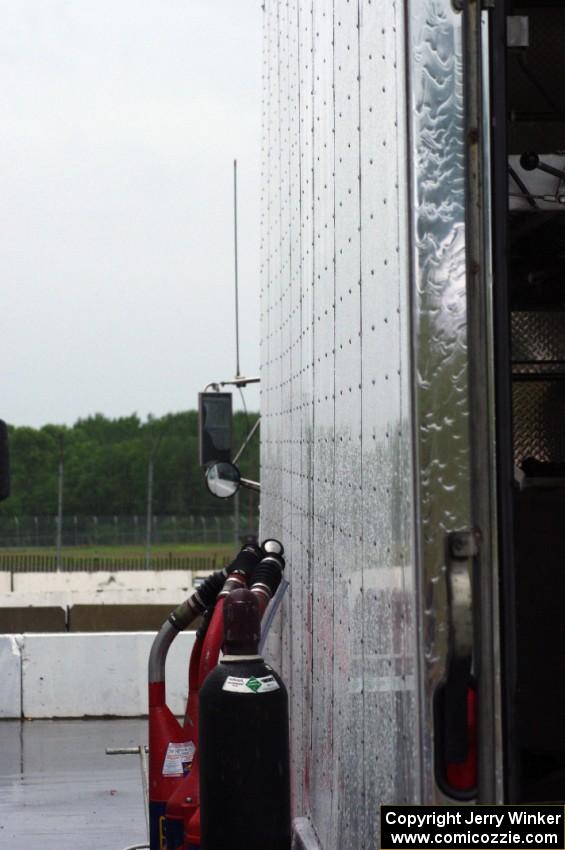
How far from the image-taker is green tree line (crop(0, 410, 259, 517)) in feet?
341

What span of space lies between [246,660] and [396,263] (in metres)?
1.85

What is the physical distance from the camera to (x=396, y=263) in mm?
2812

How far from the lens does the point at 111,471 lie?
109 meters

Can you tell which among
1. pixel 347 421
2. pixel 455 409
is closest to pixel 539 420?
pixel 347 421

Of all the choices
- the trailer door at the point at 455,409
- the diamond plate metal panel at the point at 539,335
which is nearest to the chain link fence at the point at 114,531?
the diamond plate metal panel at the point at 539,335

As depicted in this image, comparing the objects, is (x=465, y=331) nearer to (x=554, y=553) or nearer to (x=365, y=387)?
(x=365, y=387)

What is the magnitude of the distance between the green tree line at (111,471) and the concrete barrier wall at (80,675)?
85541 mm

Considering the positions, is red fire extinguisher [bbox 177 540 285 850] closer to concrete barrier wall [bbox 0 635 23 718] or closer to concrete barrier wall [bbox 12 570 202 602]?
concrete barrier wall [bbox 0 635 23 718]

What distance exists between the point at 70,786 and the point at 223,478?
351 cm

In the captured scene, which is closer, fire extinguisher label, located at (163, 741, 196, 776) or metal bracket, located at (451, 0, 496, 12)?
metal bracket, located at (451, 0, 496, 12)

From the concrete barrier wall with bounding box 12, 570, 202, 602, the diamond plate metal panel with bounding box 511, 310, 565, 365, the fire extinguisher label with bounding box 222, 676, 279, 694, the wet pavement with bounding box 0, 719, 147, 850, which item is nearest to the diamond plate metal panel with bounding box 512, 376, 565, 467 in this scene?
the diamond plate metal panel with bounding box 511, 310, 565, 365

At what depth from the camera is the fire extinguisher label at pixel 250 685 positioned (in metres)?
4.18

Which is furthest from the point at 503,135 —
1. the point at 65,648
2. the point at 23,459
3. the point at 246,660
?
the point at 23,459

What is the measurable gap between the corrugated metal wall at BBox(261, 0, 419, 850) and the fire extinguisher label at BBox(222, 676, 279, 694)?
0.15 meters
